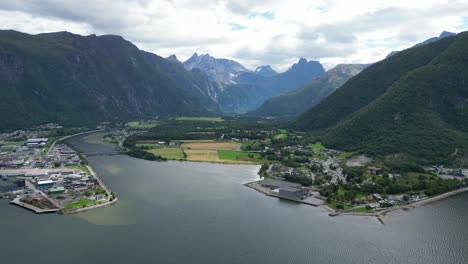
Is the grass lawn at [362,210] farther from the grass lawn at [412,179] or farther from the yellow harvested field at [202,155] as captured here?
the yellow harvested field at [202,155]

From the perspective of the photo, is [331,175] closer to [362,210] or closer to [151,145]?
[362,210]

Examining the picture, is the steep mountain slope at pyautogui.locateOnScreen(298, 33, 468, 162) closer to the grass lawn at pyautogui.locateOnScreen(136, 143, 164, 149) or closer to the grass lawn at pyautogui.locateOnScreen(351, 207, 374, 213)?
the grass lawn at pyautogui.locateOnScreen(351, 207, 374, 213)

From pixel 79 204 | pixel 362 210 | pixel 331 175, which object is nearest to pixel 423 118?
pixel 331 175

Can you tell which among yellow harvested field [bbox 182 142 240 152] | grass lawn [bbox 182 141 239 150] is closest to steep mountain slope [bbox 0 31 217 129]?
grass lawn [bbox 182 141 239 150]

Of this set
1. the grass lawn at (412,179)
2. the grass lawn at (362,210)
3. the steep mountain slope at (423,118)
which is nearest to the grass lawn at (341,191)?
the grass lawn at (362,210)

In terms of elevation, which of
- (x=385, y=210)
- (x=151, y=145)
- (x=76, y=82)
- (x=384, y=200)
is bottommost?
(x=385, y=210)

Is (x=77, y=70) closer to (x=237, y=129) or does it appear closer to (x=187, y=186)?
(x=237, y=129)
